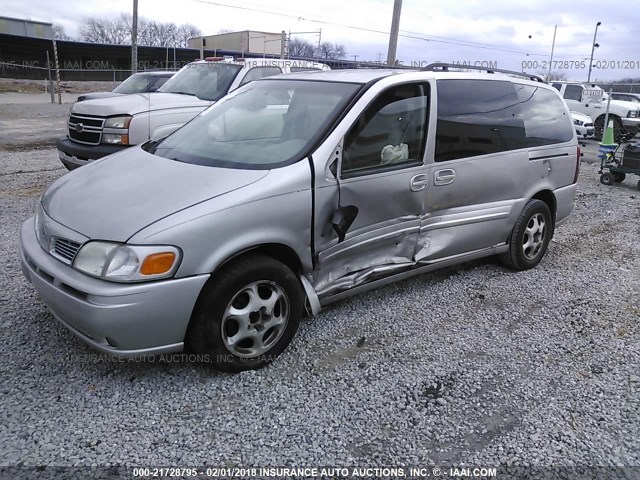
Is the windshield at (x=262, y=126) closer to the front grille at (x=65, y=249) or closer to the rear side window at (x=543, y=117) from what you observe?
the front grille at (x=65, y=249)

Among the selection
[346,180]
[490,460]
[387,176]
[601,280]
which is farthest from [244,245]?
[601,280]

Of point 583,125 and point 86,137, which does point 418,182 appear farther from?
point 583,125

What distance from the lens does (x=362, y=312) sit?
4023 millimetres

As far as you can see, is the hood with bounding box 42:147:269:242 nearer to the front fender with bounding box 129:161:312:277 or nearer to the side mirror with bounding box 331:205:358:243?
the front fender with bounding box 129:161:312:277

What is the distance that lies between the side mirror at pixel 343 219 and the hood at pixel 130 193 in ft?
1.76

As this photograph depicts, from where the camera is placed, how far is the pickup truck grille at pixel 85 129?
269 inches

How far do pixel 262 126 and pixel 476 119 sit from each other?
5.82ft

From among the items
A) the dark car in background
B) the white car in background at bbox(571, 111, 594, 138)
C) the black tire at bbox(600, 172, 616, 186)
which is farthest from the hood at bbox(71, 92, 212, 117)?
the white car in background at bbox(571, 111, 594, 138)

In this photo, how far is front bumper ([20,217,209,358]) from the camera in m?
2.65

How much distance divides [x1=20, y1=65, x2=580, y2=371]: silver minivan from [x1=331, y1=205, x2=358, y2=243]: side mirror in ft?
0.03

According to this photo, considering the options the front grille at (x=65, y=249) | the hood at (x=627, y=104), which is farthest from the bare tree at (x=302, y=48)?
the front grille at (x=65, y=249)

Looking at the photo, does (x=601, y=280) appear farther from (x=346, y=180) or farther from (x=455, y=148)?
(x=346, y=180)

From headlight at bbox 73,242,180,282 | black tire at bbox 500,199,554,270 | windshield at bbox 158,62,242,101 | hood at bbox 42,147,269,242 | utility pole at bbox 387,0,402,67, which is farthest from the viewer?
utility pole at bbox 387,0,402,67

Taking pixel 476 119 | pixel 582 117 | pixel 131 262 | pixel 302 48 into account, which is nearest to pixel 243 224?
pixel 131 262
